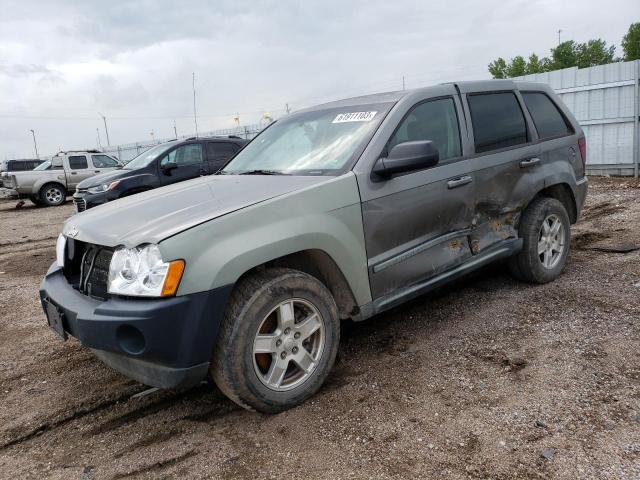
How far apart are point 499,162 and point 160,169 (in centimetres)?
764

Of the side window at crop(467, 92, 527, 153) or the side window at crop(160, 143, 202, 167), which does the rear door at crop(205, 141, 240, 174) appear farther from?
the side window at crop(467, 92, 527, 153)

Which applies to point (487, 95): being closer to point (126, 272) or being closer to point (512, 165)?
point (512, 165)

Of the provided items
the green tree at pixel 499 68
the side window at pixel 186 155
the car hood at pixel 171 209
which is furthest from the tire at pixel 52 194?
the green tree at pixel 499 68

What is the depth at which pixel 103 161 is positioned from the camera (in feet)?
58.2

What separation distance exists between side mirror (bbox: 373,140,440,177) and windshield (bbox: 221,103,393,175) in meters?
0.21

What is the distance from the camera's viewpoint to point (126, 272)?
2.54m

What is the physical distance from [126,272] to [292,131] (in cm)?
192

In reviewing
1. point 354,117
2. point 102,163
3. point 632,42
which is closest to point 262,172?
point 354,117

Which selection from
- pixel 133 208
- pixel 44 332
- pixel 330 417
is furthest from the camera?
pixel 44 332

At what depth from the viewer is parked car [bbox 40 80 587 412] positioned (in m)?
2.49

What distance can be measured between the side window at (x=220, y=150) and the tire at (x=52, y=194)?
353 inches

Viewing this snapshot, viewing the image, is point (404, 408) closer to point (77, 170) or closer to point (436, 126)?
point (436, 126)

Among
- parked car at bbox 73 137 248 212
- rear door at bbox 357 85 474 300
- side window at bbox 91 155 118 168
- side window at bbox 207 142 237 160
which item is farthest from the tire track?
side window at bbox 91 155 118 168

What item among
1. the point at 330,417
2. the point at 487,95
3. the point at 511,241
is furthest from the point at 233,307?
the point at 487,95
